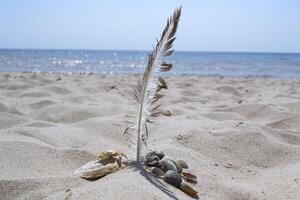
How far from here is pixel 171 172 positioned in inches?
64.2

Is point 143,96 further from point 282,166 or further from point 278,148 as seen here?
point 278,148

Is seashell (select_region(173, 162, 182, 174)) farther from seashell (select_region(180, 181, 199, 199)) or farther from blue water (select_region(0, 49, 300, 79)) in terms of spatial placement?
blue water (select_region(0, 49, 300, 79))

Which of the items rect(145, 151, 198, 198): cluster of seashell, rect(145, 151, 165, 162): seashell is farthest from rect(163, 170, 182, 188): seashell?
rect(145, 151, 165, 162): seashell

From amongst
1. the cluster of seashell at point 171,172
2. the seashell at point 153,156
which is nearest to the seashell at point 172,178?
the cluster of seashell at point 171,172

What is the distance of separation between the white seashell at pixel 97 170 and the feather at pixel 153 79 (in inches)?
4.8

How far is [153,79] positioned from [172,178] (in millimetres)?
427

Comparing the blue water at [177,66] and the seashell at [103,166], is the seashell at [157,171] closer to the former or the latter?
the seashell at [103,166]

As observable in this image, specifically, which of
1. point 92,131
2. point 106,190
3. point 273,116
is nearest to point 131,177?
point 106,190

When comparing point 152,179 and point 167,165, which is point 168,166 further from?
point 152,179

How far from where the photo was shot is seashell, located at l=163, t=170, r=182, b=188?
162 cm

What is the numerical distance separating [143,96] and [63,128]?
1.36 metres

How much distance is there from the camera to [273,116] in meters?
3.59

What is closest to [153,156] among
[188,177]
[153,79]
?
[188,177]

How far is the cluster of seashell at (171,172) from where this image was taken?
162 centimetres
